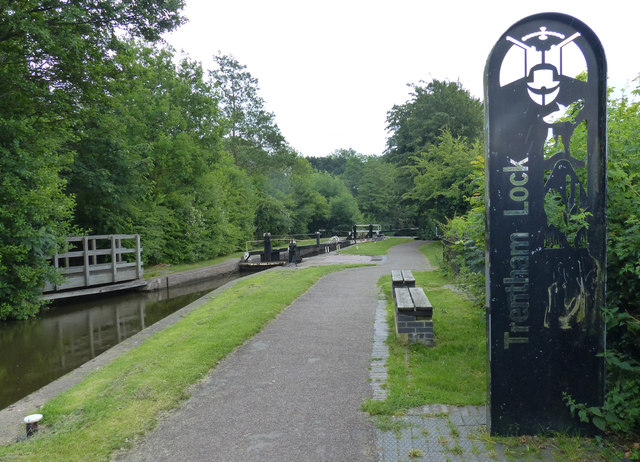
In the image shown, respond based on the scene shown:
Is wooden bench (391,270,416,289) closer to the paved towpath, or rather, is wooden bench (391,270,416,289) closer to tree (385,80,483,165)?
the paved towpath

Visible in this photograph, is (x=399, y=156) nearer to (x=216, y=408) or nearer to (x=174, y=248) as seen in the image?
(x=174, y=248)

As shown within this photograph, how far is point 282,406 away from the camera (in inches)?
159

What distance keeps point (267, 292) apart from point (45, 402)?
5.85 meters

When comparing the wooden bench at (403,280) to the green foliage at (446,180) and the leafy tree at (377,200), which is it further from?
the leafy tree at (377,200)

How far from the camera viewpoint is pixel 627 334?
3.31m

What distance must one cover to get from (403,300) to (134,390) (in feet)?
11.2

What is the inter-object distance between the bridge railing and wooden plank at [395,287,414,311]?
1120cm

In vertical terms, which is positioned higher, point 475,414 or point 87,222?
point 87,222

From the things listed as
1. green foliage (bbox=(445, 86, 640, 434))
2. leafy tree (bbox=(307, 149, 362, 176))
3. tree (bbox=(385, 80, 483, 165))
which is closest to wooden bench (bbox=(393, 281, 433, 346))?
green foliage (bbox=(445, 86, 640, 434))

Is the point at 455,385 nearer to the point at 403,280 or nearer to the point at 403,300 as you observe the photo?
the point at 403,300

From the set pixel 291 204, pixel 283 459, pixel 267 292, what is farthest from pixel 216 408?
pixel 291 204

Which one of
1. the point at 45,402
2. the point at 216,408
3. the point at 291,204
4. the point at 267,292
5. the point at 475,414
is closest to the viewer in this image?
the point at 475,414

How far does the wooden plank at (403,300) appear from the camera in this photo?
18.7 feet

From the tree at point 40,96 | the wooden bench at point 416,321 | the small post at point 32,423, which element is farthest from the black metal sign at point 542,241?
the tree at point 40,96
